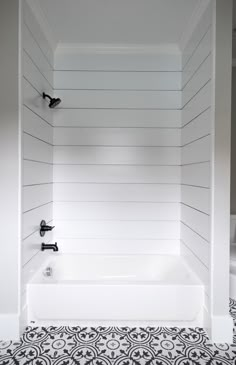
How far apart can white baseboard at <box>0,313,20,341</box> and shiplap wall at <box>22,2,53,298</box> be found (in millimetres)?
222

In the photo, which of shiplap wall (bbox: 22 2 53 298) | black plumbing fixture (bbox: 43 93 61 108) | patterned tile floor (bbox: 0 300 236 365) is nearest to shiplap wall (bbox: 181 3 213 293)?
patterned tile floor (bbox: 0 300 236 365)

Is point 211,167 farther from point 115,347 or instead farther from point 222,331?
point 115,347

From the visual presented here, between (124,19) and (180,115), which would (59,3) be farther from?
(180,115)

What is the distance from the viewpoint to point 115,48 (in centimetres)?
240

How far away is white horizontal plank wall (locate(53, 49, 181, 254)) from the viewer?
244 cm

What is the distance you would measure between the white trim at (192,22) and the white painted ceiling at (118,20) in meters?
0.02

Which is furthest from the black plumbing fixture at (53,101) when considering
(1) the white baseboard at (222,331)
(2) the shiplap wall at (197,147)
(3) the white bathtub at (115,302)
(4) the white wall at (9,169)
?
(1) the white baseboard at (222,331)

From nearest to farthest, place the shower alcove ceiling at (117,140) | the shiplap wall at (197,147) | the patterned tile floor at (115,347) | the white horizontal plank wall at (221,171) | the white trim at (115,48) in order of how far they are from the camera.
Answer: the patterned tile floor at (115,347), the white horizontal plank wall at (221,171), the shiplap wall at (197,147), the shower alcove ceiling at (117,140), the white trim at (115,48)

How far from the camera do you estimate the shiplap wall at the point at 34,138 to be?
1767 mm

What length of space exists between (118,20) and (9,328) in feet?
7.97

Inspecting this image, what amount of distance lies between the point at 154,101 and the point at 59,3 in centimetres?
113

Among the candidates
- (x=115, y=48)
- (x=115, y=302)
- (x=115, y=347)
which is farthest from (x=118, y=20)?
(x=115, y=347)

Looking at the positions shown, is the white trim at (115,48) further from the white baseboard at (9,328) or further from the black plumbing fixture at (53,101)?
the white baseboard at (9,328)

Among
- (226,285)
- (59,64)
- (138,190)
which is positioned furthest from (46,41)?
(226,285)
